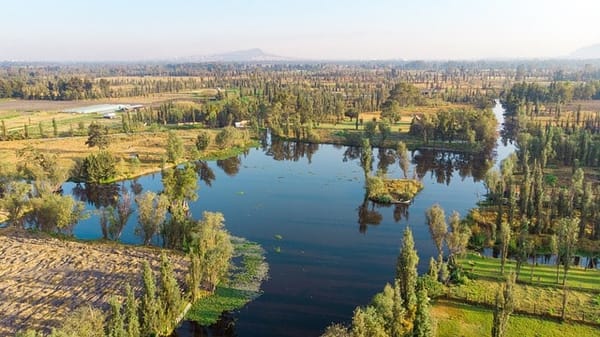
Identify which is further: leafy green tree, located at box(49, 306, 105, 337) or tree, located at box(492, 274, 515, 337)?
tree, located at box(492, 274, 515, 337)

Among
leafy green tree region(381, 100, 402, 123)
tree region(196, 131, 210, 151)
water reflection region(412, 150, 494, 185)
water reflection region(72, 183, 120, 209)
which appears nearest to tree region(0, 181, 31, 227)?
water reflection region(72, 183, 120, 209)

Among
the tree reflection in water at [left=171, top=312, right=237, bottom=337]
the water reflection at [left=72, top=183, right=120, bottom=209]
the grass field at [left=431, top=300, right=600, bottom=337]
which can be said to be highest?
the water reflection at [left=72, top=183, right=120, bottom=209]

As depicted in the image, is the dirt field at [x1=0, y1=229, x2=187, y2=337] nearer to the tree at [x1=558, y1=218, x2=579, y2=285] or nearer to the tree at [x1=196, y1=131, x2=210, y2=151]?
the tree at [x1=558, y1=218, x2=579, y2=285]

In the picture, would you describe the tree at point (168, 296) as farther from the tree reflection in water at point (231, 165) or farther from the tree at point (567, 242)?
the tree reflection in water at point (231, 165)

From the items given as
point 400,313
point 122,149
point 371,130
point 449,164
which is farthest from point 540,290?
point 122,149

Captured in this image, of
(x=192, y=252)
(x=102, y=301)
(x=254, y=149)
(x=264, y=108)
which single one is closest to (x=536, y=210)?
(x=192, y=252)

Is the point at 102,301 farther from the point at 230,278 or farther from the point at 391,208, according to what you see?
the point at 391,208

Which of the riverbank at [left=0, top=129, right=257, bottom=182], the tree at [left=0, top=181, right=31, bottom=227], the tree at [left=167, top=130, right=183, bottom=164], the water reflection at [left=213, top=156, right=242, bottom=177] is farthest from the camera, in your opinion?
the water reflection at [left=213, top=156, right=242, bottom=177]
